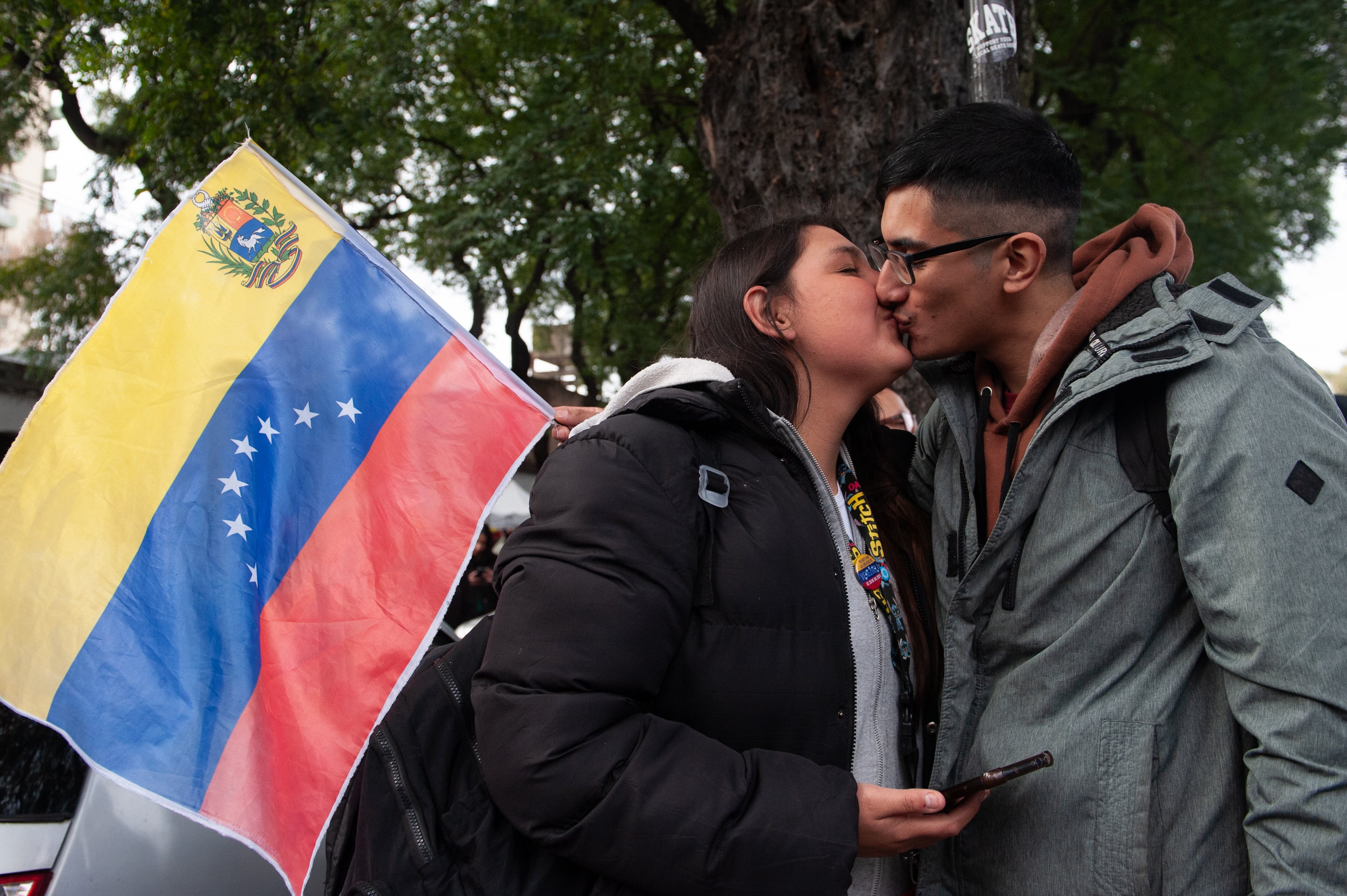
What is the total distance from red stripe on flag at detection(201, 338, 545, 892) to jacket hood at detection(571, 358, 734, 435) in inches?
15.4

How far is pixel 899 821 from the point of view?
161cm

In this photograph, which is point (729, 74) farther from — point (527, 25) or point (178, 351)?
point (527, 25)

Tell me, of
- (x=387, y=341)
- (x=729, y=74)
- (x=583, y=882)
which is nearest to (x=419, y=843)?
(x=583, y=882)

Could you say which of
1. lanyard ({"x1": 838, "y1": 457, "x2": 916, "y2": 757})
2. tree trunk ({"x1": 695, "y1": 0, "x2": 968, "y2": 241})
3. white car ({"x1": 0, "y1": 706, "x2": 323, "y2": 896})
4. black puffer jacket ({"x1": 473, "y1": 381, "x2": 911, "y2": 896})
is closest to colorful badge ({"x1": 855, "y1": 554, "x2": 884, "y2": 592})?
lanyard ({"x1": 838, "y1": 457, "x2": 916, "y2": 757})

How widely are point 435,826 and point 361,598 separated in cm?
58

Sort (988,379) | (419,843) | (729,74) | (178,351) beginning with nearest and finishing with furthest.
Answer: (419,843) → (178,351) → (988,379) → (729,74)

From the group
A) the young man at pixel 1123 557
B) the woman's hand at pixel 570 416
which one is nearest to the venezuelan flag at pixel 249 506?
the woman's hand at pixel 570 416

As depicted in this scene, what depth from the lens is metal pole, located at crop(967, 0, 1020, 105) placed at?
2.79m

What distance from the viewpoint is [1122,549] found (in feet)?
5.56

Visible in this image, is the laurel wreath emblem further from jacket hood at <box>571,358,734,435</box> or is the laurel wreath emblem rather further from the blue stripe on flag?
jacket hood at <box>571,358,734,435</box>

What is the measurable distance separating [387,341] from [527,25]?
7.01 meters

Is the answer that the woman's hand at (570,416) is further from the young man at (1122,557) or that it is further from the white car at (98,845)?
the white car at (98,845)

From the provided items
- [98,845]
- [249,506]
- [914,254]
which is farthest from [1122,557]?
[98,845]

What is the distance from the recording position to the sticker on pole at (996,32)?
279cm
